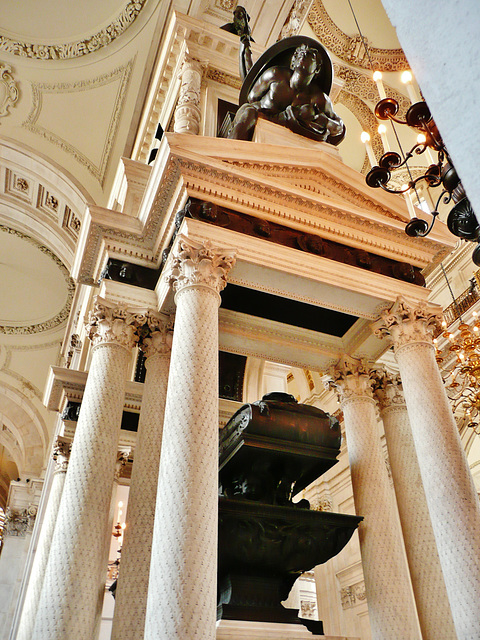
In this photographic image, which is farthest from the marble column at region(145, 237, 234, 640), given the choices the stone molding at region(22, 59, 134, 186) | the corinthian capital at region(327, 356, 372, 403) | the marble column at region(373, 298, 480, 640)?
the stone molding at region(22, 59, 134, 186)

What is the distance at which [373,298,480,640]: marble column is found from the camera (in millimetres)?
3611

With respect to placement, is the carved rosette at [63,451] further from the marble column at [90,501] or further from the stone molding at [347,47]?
the stone molding at [347,47]

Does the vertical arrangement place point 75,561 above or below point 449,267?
below

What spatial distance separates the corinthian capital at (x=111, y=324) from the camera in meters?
4.96

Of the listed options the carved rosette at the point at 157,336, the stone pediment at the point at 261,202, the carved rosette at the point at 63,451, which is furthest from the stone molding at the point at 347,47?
the carved rosette at the point at 63,451

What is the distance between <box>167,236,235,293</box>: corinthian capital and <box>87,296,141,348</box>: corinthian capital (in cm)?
80

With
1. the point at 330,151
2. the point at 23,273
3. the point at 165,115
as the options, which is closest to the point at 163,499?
the point at 330,151

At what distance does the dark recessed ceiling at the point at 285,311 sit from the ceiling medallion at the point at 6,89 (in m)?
8.05

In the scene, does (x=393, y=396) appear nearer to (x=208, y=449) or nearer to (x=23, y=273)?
(x=208, y=449)

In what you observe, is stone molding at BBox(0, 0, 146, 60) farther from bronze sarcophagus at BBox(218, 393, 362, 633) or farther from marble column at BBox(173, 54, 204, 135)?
bronze sarcophagus at BBox(218, 393, 362, 633)

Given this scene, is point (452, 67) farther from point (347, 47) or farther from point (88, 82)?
point (347, 47)

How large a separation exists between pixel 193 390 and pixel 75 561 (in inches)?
57.4

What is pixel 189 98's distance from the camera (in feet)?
21.5

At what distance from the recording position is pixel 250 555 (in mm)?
4297
